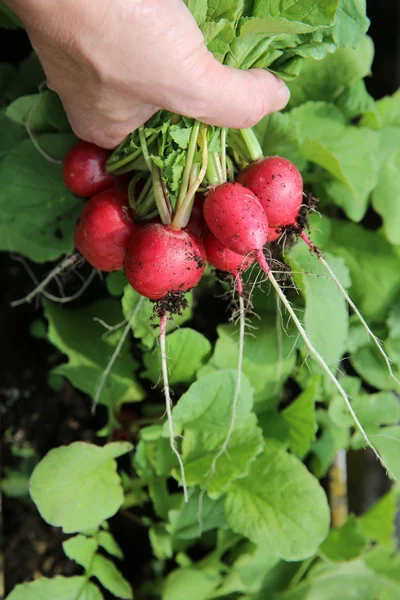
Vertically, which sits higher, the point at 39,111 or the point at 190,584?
the point at 39,111

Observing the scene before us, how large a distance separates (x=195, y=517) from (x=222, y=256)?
0.53m

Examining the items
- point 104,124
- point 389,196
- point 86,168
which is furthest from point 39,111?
point 389,196

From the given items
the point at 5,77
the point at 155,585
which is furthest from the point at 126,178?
the point at 155,585

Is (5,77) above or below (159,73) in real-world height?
below

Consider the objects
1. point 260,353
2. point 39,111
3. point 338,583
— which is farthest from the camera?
point 338,583

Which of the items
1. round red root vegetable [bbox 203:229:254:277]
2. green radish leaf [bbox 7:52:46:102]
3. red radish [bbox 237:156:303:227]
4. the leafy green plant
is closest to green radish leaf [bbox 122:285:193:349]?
the leafy green plant

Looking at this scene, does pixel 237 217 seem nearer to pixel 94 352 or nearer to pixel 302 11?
pixel 302 11

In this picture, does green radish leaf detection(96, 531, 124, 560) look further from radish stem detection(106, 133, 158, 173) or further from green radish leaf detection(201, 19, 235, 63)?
green radish leaf detection(201, 19, 235, 63)

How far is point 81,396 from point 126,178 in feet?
1.92

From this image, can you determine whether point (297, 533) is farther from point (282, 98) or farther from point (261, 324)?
point (282, 98)

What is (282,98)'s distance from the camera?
2.59 feet

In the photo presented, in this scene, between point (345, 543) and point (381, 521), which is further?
point (381, 521)

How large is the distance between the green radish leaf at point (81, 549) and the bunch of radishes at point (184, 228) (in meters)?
0.51

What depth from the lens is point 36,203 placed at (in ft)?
3.32
